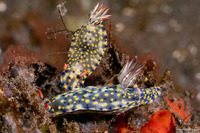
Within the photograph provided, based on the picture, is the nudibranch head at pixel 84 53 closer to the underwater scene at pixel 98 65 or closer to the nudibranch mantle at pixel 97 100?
the underwater scene at pixel 98 65

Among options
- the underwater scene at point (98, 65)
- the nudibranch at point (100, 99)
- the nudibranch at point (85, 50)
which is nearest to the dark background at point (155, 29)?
the underwater scene at point (98, 65)

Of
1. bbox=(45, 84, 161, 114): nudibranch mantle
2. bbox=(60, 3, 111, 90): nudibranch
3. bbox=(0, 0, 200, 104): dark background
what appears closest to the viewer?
bbox=(0, 0, 200, 104): dark background

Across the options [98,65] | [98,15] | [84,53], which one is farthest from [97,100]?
[98,15]

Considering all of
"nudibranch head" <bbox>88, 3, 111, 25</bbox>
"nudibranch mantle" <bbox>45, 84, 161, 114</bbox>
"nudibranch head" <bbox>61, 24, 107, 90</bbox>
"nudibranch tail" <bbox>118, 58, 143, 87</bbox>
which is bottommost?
"nudibranch mantle" <bbox>45, 84, 161, 114</bbox>

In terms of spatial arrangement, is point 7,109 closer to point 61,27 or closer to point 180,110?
point 61,27

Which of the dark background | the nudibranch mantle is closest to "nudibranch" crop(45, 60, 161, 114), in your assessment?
the nudibranch mantle

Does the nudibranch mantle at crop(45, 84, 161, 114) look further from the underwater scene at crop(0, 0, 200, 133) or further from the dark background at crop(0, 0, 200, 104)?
the dark background at crop(0, 0, 200, 104)

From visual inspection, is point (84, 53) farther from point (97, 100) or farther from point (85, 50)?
point (97, 100)
